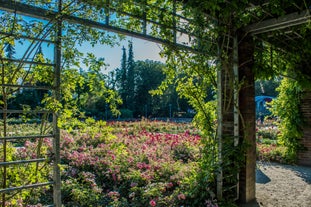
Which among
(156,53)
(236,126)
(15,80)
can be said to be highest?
(156,53)

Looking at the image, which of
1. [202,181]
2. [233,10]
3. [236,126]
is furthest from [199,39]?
[202,181]

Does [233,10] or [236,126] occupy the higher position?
[233,10]

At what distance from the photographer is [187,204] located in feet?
10.2

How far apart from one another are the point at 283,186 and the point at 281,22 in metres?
2.79

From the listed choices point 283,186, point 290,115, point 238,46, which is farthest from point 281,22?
point 290,115

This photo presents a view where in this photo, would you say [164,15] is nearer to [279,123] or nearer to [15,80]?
[15,80]

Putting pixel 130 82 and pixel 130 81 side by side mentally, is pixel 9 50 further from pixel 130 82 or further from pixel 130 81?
pixel 130 82

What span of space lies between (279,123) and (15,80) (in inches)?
259

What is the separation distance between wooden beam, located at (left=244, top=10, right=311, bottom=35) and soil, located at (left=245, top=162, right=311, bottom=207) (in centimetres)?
234

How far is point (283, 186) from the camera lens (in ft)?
14.4

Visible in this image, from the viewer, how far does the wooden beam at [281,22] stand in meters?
3.05

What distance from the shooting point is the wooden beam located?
10.00 feet

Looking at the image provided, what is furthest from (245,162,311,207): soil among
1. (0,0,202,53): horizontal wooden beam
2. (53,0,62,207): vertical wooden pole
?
(0,0,202,53): horizontal wooden beam

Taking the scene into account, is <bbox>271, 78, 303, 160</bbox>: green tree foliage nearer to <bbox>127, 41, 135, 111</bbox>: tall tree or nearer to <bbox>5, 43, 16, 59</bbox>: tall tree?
<bbox>5, 43, 16, 59</bbox>: tall tree
